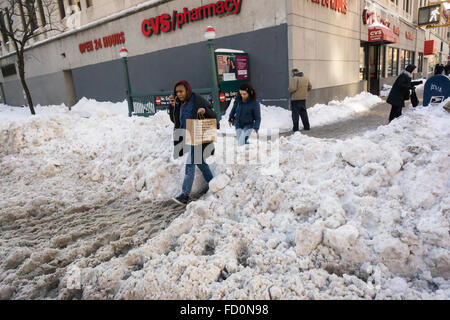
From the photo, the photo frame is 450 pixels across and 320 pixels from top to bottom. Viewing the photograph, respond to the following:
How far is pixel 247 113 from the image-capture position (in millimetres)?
6102

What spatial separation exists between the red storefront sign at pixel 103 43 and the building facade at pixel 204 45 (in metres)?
0.05

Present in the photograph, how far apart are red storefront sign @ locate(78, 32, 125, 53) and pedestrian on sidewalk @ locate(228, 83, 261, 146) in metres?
11.5

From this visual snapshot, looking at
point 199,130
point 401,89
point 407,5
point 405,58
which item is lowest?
point 199,130

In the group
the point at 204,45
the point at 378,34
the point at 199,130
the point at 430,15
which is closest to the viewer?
the point at 199,130

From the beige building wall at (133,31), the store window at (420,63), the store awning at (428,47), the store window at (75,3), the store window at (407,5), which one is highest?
the store window at (75,3)

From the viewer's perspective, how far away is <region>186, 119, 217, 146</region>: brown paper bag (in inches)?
180

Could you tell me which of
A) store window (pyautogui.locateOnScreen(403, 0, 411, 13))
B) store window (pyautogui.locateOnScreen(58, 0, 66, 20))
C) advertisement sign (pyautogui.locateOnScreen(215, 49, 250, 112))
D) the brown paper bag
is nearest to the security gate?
advertisement sign (pyautogui.locateOnScreen(215, 49, 250, 112))

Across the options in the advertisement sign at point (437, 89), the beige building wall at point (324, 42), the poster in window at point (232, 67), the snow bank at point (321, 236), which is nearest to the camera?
the snow bank at point (321, 236)

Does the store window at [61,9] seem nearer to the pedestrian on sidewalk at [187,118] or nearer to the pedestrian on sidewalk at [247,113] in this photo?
the pedestrian on sidewalk at [247,113]

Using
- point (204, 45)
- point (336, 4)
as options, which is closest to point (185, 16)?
point (204, 45)

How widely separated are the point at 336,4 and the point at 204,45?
5994 mm

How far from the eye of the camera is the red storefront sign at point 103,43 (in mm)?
15228

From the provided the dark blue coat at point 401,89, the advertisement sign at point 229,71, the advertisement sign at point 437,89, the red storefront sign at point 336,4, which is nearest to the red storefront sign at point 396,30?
the red storefront sign at point 336,4

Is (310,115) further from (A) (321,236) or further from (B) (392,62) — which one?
(B) (392,62)
